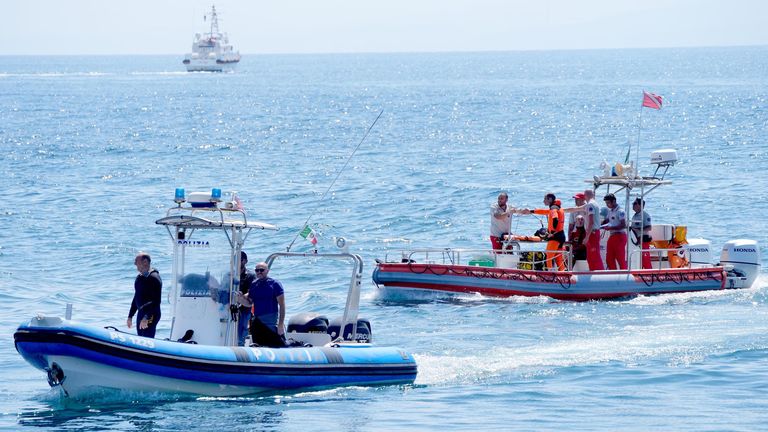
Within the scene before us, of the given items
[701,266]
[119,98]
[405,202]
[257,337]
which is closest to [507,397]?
[257,337]

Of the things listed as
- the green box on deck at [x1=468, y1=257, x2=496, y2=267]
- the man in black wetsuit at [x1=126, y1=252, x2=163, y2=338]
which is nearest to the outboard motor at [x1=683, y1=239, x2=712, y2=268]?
the green box on deck at [x1=468, y1=257, x2=496, y2=267]

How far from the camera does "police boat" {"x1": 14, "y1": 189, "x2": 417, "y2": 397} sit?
44.3 ft

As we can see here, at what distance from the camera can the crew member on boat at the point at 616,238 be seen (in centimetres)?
2142

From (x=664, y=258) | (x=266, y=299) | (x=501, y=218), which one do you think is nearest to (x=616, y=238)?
(x=664, y=258)

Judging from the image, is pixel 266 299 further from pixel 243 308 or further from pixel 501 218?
A: pixel 501 218

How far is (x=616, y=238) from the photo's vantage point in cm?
2175

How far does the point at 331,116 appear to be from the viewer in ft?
262

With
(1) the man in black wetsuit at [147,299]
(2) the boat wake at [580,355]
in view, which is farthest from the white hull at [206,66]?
(1) the man in black wetsuit at [147,299]

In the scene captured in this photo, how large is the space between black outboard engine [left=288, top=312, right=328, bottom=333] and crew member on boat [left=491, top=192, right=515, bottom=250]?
6768mm

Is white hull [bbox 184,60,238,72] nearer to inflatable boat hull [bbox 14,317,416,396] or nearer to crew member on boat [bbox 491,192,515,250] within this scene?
crew member on boat [bbox 491,192,515,250]

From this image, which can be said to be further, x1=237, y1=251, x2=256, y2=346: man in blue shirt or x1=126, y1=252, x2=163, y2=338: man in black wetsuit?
x1=237, y1=251, x2=256, y2=346: man in blue shirt

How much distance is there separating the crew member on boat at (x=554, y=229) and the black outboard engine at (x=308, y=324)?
6.34 metres

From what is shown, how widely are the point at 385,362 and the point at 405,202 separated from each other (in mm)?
21505

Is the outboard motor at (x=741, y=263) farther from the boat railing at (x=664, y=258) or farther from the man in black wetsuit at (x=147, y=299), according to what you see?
the man in black wetsuit at (x=147, y=299)
